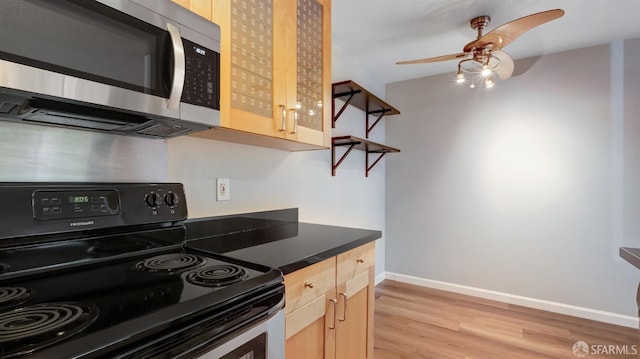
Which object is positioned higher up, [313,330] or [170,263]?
[170,263]

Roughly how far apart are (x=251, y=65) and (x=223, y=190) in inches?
24.7

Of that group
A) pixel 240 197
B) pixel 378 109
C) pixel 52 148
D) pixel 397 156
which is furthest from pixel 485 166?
pixel 52 148

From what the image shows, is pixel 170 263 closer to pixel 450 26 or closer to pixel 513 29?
pixel 513 29

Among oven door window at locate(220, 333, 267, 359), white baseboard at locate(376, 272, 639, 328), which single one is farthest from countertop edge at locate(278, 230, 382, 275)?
white baseboard at locate(376, 272, 639, 328)

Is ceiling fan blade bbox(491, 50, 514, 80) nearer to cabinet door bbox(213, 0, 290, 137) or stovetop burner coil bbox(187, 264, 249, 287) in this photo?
cabinet door bbox(213, 0, 290, 137)

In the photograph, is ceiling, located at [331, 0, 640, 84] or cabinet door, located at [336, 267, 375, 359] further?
ceiling, located at [331, 0, 640, 84]

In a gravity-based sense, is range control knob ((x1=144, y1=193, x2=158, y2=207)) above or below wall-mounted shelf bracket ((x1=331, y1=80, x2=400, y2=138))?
below

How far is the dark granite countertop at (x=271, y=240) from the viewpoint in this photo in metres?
1.12

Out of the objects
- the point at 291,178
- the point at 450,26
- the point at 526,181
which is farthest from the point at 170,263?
the point at 526,181

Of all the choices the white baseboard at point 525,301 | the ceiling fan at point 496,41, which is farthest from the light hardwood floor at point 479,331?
the ceiling fan at point 496,41

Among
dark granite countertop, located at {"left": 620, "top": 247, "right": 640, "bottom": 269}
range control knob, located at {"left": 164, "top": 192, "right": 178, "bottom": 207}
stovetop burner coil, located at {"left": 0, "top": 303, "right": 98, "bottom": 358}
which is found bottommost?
stovetop burner coil, located at {"left": 0, "top": 303, "right": 98, "bottom": 358}

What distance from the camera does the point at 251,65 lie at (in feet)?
4.23

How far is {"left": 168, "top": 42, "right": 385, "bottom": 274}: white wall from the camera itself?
1.42 metres

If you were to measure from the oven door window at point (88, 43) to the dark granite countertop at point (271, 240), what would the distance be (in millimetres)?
636
